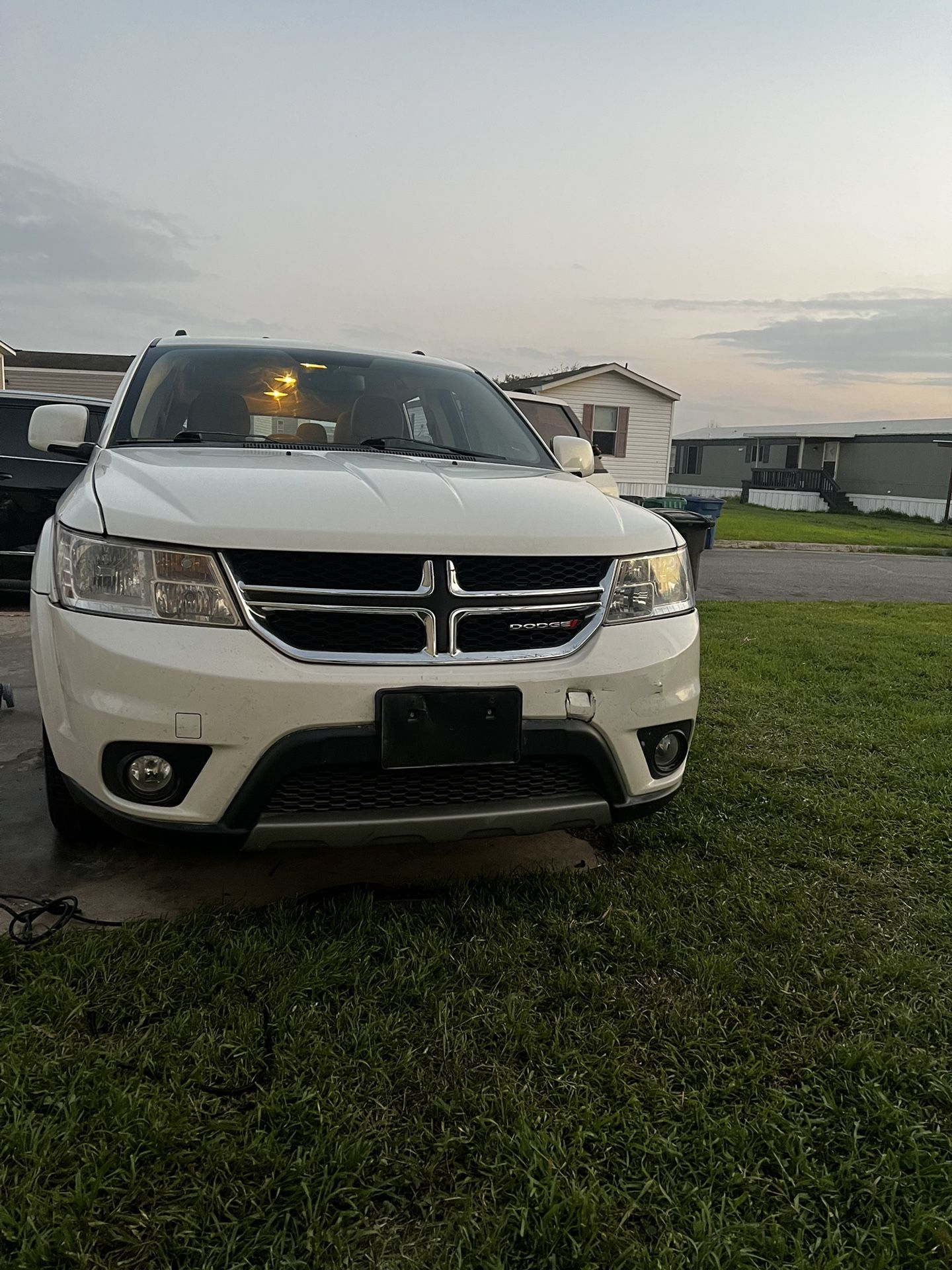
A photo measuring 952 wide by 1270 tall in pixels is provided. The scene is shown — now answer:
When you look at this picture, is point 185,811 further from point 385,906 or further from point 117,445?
point 117,445

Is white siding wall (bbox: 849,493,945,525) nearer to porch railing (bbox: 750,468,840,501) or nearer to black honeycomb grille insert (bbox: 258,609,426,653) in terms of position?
porch railing (bbox: 750,468,840,501)

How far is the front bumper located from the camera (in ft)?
6.72

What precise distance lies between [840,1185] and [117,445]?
9.49 feet

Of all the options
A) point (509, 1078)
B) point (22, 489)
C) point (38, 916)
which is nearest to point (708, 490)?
point (22, 489)

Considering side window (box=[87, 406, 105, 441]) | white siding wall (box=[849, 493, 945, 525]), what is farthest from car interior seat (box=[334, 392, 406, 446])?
white siding wall (box=[849, 493, 945, 525])

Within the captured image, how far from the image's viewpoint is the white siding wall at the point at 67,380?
89.4 feet

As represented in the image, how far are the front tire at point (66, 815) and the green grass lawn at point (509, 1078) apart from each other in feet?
2.00

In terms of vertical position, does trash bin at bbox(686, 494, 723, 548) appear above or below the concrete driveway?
above

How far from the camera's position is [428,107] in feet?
36.7

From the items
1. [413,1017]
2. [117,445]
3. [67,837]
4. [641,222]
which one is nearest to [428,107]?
[641,222]

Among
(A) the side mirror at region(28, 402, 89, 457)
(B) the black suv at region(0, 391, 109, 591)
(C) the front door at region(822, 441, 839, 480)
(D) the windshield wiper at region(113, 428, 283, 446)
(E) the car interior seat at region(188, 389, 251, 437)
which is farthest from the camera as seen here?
(C) the front door at region(822, 441, 839, 480)

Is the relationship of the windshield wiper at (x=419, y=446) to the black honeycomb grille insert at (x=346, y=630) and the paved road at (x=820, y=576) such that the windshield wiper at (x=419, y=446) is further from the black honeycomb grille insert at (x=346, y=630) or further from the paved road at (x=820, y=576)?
the paved road at (x=820, y=576)

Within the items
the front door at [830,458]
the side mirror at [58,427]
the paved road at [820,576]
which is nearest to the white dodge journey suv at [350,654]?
the side mirror at [58,427]

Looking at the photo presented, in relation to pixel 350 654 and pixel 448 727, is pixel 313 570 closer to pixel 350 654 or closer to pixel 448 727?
pixel 350 654
